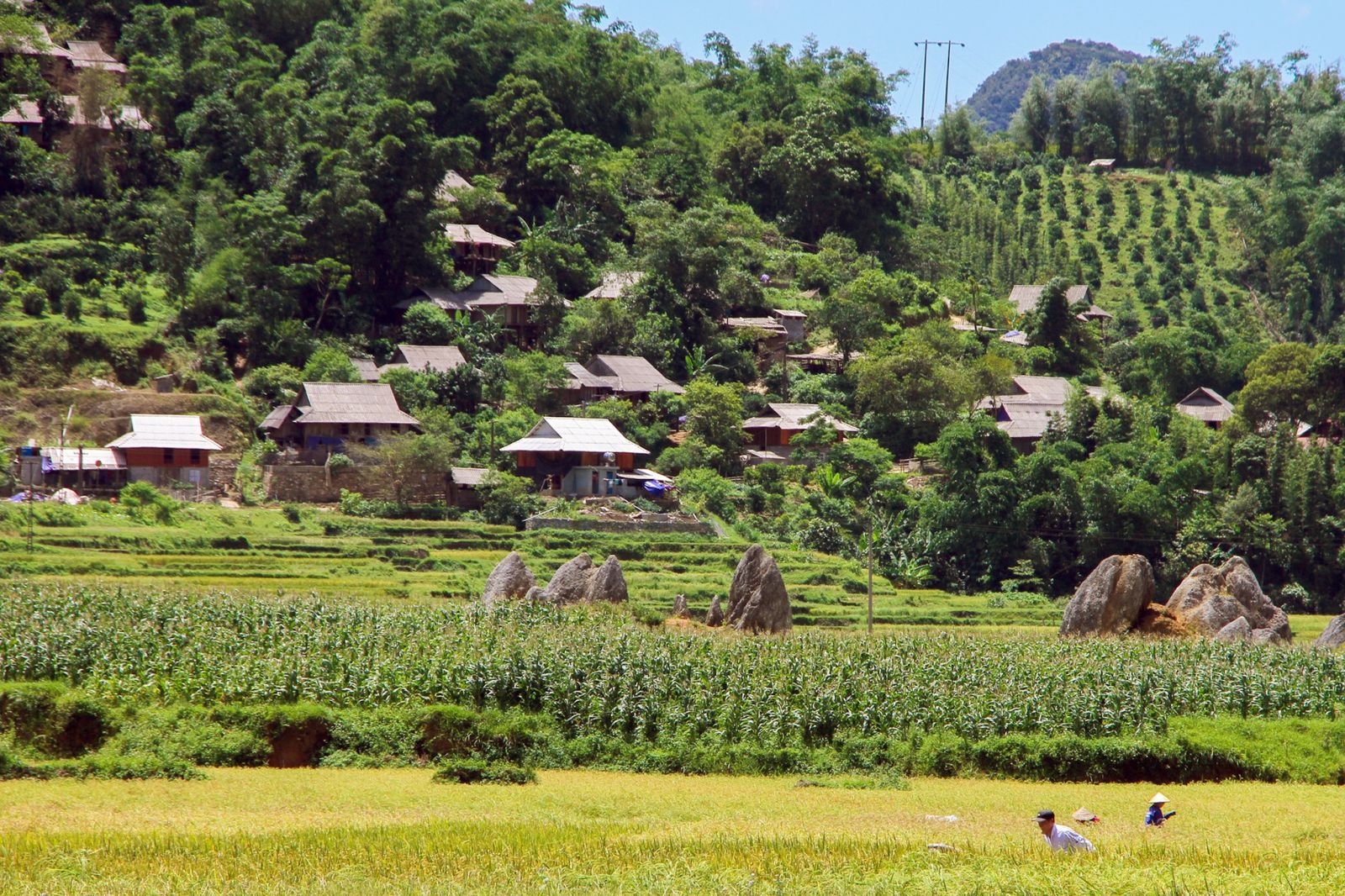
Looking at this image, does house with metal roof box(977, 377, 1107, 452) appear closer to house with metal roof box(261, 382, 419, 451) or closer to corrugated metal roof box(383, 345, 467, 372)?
corrugated metal roof box(383, 345, 467, 372)

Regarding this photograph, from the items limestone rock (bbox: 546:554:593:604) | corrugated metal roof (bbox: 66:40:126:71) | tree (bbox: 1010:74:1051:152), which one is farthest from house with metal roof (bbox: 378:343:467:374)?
tree (bbox: 1010:74:1051:152)

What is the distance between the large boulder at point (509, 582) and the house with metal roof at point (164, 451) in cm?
1886

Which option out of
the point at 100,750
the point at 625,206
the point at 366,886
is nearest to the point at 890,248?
the point at 625,206

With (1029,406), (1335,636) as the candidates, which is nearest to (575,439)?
(1029,406)

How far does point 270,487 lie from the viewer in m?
52.2

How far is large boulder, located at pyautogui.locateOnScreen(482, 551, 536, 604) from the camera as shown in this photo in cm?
3575

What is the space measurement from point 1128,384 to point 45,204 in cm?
5296

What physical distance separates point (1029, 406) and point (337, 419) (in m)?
32.0

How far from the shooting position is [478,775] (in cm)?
2248

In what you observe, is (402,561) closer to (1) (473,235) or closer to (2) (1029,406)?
(1) (473,235)

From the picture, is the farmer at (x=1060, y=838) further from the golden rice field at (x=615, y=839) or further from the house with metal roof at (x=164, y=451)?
the house with metal roof at (x=164, y=451)

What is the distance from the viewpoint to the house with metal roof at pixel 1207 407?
66.9 meters

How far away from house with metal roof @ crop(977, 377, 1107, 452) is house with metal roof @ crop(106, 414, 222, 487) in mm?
34015

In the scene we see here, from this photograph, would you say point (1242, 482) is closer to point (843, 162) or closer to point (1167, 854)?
point (843, 162)
